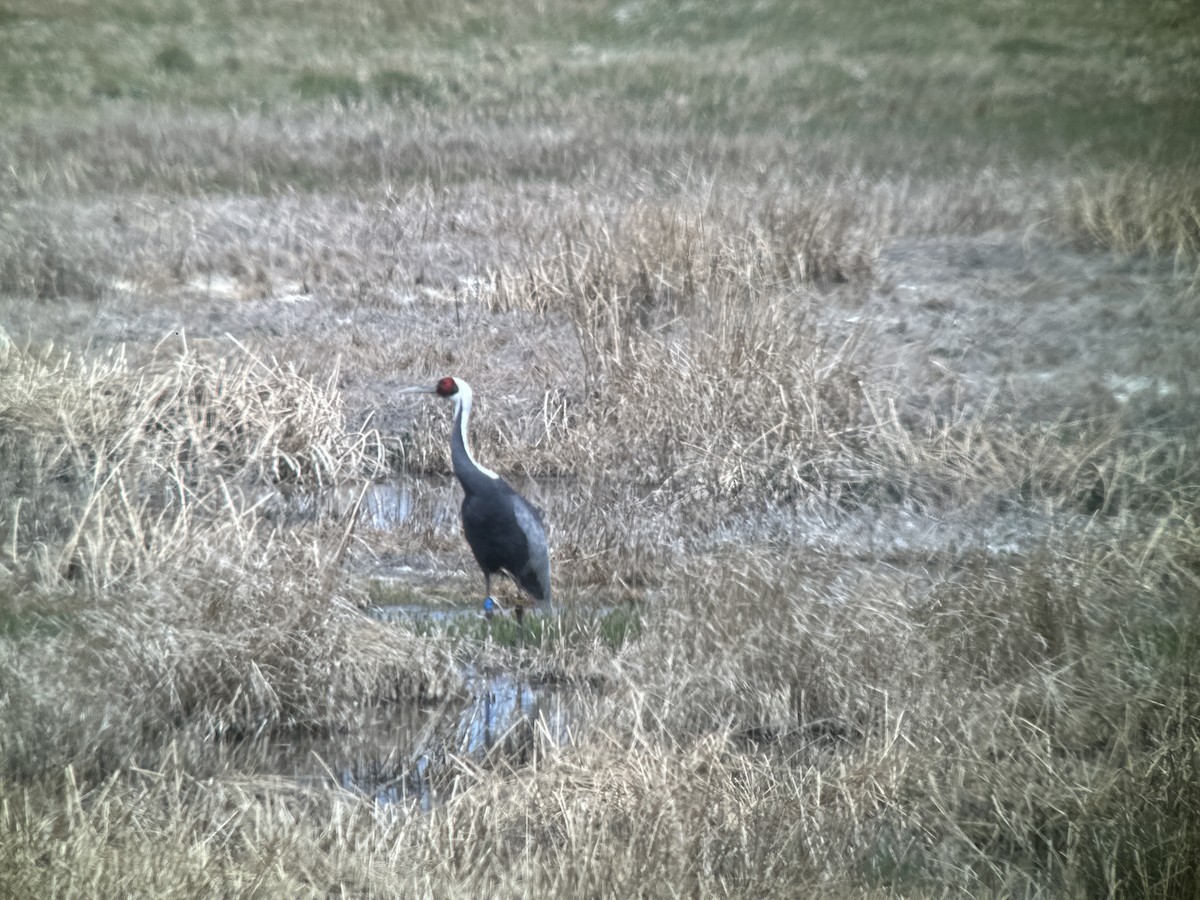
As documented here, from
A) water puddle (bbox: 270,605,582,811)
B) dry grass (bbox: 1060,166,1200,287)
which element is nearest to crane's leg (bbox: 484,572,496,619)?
water puddle (bbox: 270,605,582,811)

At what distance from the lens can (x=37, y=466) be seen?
8.69 feet

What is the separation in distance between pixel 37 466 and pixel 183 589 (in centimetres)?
41

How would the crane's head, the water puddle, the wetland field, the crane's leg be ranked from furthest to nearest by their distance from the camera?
the crane's head, the crane's leg, the water puddle, the wetland field

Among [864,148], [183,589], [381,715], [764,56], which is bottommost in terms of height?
[381,715]

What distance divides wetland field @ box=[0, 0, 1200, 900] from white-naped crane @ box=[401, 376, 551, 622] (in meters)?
0.08

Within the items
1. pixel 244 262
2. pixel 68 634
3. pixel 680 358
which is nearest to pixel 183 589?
pixel 68 634

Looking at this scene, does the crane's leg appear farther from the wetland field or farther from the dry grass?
the dry grass

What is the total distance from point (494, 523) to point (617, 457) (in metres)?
0.35

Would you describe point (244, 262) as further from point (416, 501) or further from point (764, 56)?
point (764, 56)

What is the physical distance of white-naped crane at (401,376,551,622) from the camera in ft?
10.3

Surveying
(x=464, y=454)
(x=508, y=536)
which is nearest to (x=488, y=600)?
(x=508, y=536)

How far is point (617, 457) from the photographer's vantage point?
321cm

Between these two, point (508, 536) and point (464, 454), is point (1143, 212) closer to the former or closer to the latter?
point (508, 536)

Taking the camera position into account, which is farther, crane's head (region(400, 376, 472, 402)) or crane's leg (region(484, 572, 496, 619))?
crane's head (region(400, 376, 472, 402))
